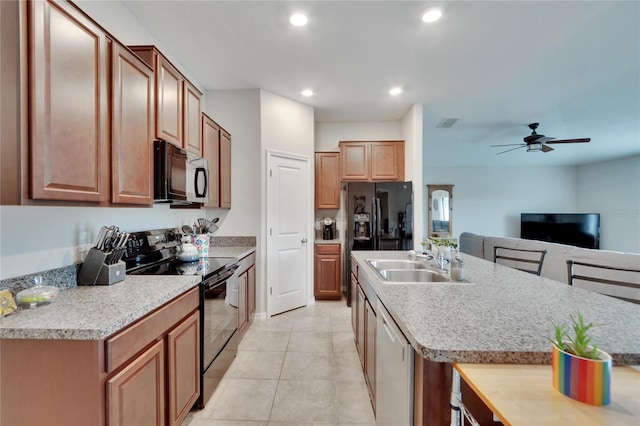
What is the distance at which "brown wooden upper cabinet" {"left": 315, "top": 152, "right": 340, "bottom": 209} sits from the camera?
4137mm

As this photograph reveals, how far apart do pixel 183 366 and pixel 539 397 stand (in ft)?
5.25

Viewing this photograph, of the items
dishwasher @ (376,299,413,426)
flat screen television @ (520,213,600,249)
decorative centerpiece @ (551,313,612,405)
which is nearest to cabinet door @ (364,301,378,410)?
dishwasher @ (376,299,413,426)

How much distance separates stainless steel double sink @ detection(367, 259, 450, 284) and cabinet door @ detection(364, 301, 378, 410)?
0.25 metres

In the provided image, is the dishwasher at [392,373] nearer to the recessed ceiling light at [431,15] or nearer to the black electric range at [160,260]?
the black electric range at [160,260]

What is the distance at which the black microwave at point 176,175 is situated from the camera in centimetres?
171

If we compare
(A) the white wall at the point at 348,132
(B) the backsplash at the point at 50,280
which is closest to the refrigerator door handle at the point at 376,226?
(A) the white wall at the point at 348,132

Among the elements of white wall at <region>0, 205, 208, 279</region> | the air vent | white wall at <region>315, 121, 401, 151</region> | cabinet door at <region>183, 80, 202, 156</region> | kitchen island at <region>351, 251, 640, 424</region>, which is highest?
the air vent

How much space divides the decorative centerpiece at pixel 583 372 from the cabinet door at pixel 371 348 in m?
0.96

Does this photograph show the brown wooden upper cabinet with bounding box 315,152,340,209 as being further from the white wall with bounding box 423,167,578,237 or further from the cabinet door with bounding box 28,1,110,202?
the white wall with bounding box 423,167,578,237

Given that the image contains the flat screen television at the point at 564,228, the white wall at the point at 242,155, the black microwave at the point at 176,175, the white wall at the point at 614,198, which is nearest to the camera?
the black microwave at the point at 176,175

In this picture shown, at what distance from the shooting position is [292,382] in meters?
2.03

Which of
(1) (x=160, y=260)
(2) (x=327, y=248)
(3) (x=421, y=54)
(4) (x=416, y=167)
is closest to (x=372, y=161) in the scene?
(4) (x=416, y=167)

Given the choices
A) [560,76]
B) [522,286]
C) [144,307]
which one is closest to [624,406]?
[522,286]

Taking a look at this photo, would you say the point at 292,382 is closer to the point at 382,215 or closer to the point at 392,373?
the point at 392,373
